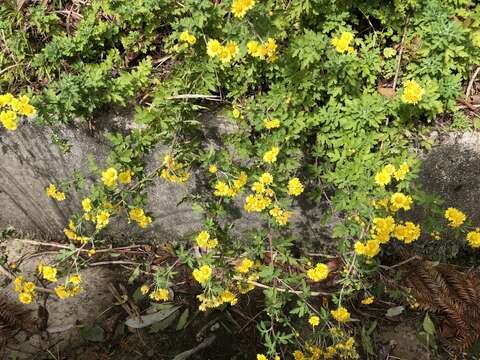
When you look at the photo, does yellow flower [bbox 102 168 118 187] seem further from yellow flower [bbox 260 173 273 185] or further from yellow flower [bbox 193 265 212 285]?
yellow flower [bbox 260 173 273 185]

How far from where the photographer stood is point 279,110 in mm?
2623

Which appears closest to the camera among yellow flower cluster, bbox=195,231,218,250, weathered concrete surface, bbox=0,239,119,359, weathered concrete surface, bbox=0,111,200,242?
yellow flower cluster, bbox=195,231,218,250

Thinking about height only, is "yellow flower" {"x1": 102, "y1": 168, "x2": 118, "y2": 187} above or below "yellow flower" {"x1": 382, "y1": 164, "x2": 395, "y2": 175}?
above

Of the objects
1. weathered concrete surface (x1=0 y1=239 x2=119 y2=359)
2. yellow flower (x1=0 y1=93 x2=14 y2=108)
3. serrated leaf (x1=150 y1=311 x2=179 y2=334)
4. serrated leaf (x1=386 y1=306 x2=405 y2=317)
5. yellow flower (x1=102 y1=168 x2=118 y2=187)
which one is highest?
yellow flower (x1=0 y1=93 x2=14 y2=108)

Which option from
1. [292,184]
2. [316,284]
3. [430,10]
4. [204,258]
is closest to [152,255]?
[204,258]

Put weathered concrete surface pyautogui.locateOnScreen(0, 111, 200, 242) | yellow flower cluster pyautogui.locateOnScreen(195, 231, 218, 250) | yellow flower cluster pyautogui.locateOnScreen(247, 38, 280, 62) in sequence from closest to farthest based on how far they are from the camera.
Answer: yellow flower cluster pyautogui.locateOnScreen(247, 38, 280, 62), yellow flower cluster pyautogui.locateOnScreen(195, 231, 218, 250), weathered concrete surface pyautogui.locateOnScreen(0, 111, 200, 242)

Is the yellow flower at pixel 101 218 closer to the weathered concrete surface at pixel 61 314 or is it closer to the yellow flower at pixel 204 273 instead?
the yellow flower at pixel 204 273

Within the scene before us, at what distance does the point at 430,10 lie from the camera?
2.63m

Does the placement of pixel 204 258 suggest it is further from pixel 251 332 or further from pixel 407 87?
pixel 407 87

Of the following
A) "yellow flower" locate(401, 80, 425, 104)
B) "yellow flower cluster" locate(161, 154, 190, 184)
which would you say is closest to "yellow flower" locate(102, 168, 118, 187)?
"yellow flower cluster" locate(161, 154, 190, 184)

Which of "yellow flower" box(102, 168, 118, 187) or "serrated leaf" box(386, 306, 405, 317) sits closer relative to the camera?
"yellow flower" box(102, 168, 118, 187)

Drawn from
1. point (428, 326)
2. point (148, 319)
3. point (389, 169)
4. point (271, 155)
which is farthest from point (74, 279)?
point (428, 326)

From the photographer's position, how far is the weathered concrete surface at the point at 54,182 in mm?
3057

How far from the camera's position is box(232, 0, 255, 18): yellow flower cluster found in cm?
229
